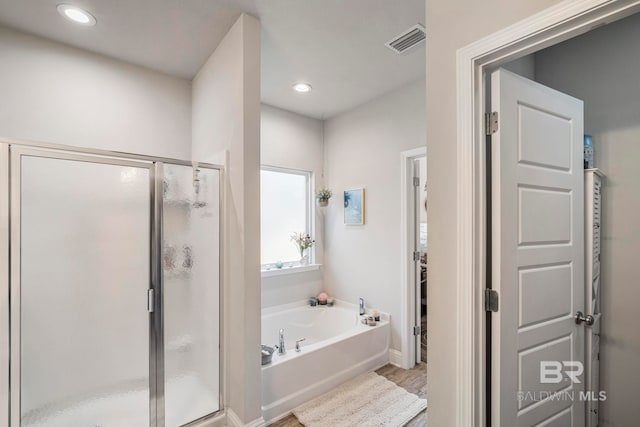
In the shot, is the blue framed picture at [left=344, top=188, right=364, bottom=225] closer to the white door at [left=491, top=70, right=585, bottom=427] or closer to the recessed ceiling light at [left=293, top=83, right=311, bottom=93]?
the recessed ceiling light at [left=293, top=83, right=311, bottom=93]

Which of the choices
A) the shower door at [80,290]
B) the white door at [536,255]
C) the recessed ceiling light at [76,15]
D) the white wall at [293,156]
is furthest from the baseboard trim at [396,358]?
the recessed ceiling light at [76,15]

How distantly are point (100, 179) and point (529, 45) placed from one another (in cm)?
211

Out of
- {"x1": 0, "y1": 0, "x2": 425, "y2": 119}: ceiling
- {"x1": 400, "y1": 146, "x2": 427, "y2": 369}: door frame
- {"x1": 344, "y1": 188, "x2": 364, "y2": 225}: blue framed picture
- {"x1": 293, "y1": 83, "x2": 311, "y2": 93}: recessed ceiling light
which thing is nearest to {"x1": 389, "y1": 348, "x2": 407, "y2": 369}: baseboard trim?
{"x1": 400, "y1": 146, "x2": 427, "y2": 369}: door frame

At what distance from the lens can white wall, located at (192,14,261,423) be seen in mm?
1858

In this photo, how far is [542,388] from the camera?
1310 mm

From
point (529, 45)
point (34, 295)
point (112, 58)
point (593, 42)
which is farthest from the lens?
point (112, 58)

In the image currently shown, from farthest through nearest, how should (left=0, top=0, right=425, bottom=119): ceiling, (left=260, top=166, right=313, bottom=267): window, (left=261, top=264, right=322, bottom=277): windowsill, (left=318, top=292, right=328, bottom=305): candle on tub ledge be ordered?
(left=318, top=292, right=328, bottom=305): candle on tub ledge → (left=260, top=166, right=313, bottom=267): window → (left=261, top=264, right=322, bottom=277): windowsill → (left=0, top=0, right=425, bottom=119): ceiling

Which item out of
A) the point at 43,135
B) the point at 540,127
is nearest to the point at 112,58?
the point at 43,135

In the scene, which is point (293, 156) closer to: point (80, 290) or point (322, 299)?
point (322, 299)

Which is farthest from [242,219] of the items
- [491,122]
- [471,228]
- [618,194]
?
[618,194]

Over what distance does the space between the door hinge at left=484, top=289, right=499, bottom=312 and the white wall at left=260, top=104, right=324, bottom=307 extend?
2.41 meters

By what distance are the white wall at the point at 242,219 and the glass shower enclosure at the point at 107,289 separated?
11 centimetres

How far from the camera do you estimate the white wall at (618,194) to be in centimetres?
164

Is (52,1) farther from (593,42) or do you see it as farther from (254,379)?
(593,42)
